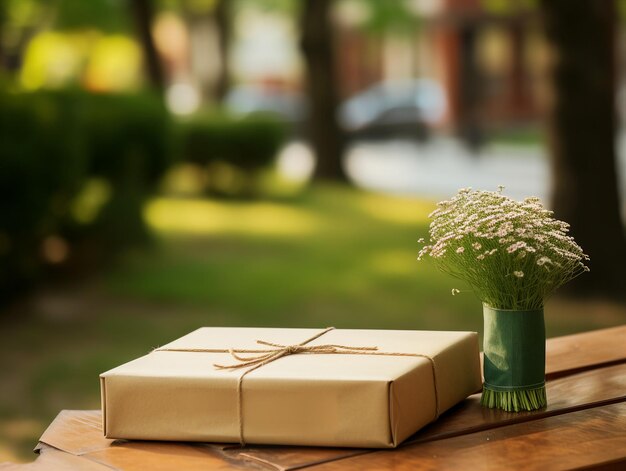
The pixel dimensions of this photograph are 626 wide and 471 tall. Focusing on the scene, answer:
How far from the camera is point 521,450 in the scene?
1897mm

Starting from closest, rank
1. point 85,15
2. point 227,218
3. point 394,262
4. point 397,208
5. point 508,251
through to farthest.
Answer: point 508,251 → point 394,262 → point 227,218 → point 397,208 → point 85,15

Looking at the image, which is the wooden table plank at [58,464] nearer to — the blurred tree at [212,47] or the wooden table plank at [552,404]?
the wooden table plank at [552,404]

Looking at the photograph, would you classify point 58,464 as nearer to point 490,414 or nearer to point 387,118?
point 490,414

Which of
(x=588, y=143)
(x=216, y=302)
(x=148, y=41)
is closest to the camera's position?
(x=588, y=143)

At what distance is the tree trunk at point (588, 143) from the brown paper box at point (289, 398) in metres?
6.39

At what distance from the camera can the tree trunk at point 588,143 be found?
8.20m

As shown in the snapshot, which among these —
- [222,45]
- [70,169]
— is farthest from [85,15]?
[70,169]

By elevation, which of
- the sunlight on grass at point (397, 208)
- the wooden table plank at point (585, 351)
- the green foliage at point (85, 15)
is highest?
the green foliage at point (85, 15)

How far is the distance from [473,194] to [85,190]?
26.3 feet

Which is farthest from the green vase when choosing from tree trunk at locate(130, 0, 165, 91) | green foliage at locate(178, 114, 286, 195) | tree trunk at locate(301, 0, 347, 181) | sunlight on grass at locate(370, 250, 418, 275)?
tree trunk at locate(130, 0, 165, 91)

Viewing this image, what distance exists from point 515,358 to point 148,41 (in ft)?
50.9

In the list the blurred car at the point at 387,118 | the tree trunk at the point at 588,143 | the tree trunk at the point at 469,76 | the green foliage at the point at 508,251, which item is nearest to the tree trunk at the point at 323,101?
the tree trunk at the point at 588,143

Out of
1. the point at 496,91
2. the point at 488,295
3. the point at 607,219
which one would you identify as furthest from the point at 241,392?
the point at 496,91

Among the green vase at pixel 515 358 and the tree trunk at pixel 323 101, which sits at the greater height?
the tree trunk at pixel 323 101
